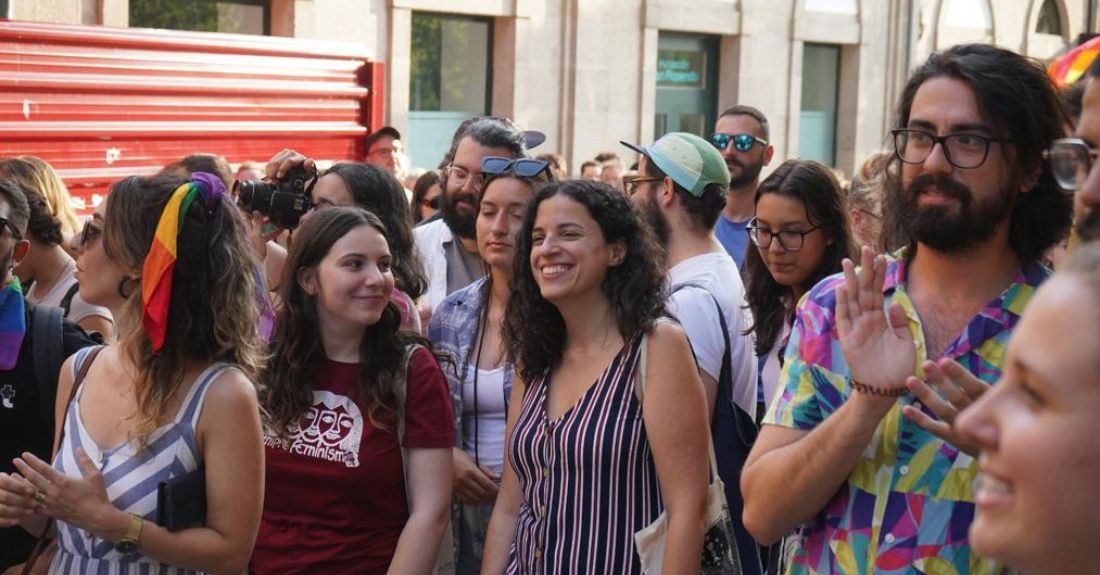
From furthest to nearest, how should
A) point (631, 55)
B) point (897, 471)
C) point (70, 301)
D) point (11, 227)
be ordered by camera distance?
point (631, 55) → point (70, 301) → point (11, 227) → point (897, 471)

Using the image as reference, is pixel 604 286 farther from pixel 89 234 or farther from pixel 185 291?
pixel 89 234

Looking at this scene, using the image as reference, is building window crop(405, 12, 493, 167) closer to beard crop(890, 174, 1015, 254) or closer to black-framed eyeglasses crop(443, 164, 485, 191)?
black-framed eyeglasses crop(443, 164, 485, 191)

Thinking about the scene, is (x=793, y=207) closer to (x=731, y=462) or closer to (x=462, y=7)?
(x=731, y=462)

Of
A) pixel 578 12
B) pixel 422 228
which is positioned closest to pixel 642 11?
pixel 578 12

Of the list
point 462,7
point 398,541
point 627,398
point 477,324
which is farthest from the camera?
point 462,7

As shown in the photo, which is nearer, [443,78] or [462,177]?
[462,177]

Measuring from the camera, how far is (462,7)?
1559 centimetres

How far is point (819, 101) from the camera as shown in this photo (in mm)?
21359

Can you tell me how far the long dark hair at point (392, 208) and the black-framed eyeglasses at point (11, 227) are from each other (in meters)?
1.18

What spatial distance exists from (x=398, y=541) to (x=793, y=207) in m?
1.97

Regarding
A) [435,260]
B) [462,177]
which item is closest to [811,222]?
[462,177]

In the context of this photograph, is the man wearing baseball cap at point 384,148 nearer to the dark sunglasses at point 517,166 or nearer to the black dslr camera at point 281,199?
the black dslr camera at point 281,199

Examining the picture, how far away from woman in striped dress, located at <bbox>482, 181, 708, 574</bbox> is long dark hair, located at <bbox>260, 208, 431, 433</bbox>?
0.37 m

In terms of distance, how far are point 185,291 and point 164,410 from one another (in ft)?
0.96
